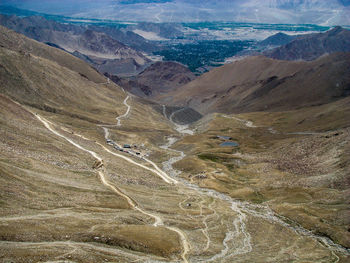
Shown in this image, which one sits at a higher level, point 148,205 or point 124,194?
point 124,194

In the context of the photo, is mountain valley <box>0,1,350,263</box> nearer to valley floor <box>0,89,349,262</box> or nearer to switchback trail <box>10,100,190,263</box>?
valley floor <box>0,89,349,262</box>

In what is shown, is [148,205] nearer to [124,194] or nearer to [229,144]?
[124,194]

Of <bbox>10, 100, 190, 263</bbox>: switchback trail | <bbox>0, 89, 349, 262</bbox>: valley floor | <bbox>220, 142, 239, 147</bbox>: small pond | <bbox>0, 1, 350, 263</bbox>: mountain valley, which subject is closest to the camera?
<bbox>0, 89, 349, 262</bbox>: valley floor

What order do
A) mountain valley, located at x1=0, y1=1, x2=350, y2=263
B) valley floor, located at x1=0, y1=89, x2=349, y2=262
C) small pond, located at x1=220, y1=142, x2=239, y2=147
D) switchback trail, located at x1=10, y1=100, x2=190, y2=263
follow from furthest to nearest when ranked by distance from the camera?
small pond, located at x1=220, y1=142, x2=239, y2=147, switchback trail, located at x1=10, y1=100, x2=190, y2=263, mountain valley, located at x1=0, y1=1, x2=350, y2=263, valley floor, located at x1=0, y1=89, x2=349, y2=262

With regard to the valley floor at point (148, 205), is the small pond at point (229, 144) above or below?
below

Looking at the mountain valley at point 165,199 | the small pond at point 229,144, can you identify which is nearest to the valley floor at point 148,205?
the mountain valley at point 165,199

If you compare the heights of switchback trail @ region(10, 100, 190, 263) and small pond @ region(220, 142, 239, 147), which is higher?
switchback trail @ region(10, 100, 190, 263)

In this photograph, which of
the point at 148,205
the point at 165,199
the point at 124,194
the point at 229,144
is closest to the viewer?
the point at 148,205

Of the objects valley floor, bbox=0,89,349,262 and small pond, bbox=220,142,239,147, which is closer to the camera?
valley floor, bbox=0,89,349,262

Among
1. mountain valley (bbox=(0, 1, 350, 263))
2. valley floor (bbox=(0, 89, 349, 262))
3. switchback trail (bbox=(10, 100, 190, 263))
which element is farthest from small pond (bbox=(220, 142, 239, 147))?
switchback trail (bbox=(10, 100, 190, 263))

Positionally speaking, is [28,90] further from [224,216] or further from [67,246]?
[67,246]

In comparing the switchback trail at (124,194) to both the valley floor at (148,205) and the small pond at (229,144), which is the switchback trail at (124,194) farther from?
the small pond at (229,144)

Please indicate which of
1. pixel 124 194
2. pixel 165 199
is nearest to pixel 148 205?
pixel 124 194
